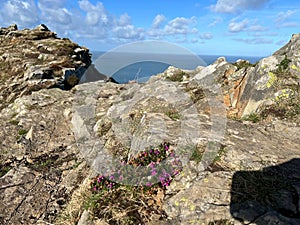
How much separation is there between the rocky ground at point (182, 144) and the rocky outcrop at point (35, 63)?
5030 millimetres

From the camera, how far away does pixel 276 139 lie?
909cm

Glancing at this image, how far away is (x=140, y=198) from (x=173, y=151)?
171cm

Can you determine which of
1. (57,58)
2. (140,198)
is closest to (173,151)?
(140,198)

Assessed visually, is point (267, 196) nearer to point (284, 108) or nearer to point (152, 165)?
point (152, 165)

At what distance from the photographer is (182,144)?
7684mm

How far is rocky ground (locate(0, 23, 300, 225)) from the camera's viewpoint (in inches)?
237

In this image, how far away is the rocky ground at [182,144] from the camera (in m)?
6.03

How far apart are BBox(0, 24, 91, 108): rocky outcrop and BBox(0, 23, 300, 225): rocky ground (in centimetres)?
503

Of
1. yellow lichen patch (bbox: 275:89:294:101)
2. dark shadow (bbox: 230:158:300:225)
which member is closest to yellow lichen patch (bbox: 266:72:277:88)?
yellow lichen patch (bbox: 275:89:294:101)

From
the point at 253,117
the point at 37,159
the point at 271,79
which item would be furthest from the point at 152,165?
the point at 37,159

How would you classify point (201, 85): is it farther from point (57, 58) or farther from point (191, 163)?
point (57, 58)

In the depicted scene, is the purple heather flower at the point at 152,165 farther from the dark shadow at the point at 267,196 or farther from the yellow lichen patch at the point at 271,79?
the yellow lichen patch at the point at 271,79

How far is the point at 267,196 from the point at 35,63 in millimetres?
31506

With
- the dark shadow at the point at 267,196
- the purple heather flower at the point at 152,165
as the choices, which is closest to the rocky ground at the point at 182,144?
the dark shadow at the point at 267,196
